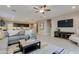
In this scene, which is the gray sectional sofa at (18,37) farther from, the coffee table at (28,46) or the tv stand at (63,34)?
the tv stand at (63,34)

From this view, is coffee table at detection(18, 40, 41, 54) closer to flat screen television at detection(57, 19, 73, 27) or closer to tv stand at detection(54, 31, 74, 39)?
tv stand at detection(54, 31, 74, 39)

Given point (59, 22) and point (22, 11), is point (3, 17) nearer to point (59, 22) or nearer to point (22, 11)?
point (22, 11)

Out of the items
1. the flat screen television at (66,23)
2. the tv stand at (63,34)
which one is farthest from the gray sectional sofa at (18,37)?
the flat screen television at (66,23)

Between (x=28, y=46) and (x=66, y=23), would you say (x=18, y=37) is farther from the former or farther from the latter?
(x=66, y=23)

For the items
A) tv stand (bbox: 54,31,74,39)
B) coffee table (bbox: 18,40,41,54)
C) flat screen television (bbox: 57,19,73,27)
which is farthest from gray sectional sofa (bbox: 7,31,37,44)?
flat screen television (bbox: 57,19,73,27)

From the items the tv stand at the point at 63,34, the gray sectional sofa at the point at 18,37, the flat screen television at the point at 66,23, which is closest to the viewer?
the gray sectional sofa at the point at 18,37

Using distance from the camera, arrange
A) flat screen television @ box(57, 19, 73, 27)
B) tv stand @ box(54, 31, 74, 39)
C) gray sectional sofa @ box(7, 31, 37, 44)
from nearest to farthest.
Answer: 1. gray sectional sofa @ box(7, 31, 37, 44)
2. tv stand @ box(54, 31, 74, 39)
3. flat screen television @ box(57, 19, 73, 27)

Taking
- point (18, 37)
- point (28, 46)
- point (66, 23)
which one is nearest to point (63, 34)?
point (66, 23)

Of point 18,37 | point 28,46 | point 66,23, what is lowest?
point 28,46

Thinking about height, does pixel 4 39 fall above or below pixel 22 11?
below
